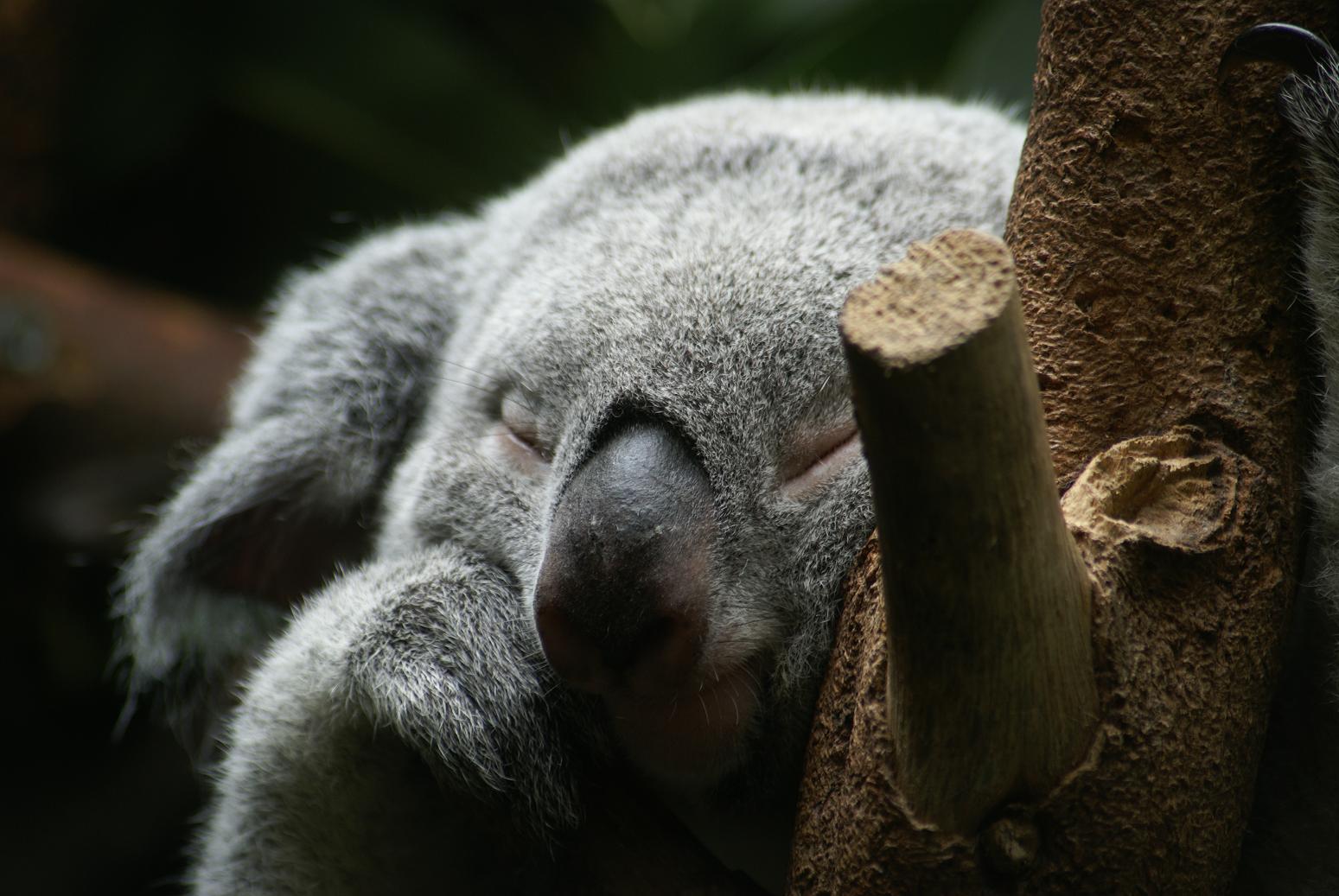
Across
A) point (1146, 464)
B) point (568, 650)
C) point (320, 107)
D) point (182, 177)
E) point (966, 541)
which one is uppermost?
point (320, 107)

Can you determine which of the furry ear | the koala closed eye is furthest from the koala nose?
the furry ear

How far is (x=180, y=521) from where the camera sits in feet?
7.06

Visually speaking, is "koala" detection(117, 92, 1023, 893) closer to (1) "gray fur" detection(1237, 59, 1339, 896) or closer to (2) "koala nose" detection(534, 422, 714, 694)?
(2) "koala nose" detection(534, 422, 714, 694)

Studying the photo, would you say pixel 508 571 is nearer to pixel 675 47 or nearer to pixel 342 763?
pixel 342 763

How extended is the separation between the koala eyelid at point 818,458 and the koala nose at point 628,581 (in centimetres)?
14

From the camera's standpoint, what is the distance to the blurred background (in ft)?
10.1

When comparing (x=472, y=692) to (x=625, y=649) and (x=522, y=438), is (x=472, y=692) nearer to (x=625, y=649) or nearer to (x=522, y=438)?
(x=625, y=649)

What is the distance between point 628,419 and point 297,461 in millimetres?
890

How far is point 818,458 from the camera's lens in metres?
1.45

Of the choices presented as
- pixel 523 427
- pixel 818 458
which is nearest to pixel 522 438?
pixel 523 427

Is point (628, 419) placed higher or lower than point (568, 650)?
higher

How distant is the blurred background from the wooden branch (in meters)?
1.95

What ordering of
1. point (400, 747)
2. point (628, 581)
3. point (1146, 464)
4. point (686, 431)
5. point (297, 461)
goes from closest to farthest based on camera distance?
1. point (1146, 464)
2. point (628, 581)
3. point (686, 431)
4. point (400, 747)
5. point (297, 461)

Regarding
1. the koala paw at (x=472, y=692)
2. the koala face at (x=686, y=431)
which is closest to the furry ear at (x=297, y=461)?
the koala face at (x=686, y=431)
